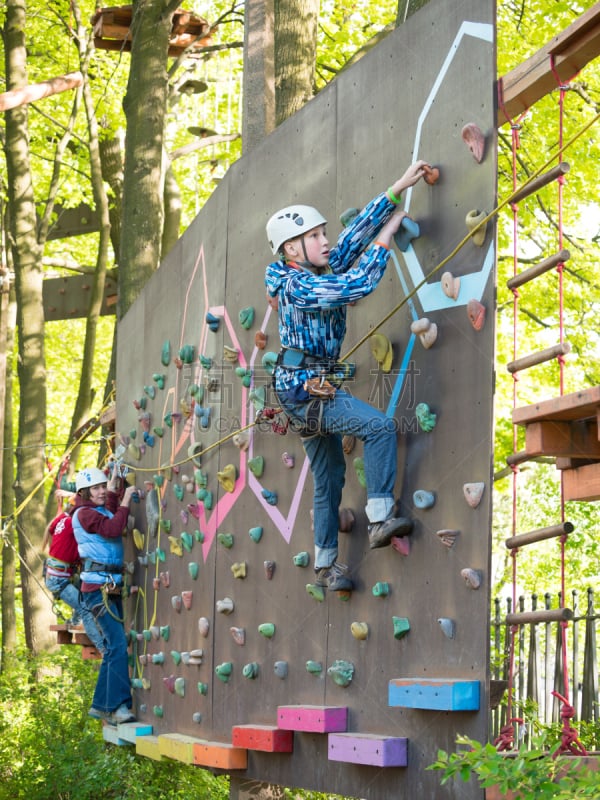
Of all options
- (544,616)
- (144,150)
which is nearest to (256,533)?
(544,616)

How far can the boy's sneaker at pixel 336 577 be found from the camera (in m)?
5.25

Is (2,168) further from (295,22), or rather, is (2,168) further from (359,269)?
(359,269)

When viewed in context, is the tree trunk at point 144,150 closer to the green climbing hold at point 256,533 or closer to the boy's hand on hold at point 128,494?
the boy's hand on hold at point 128,494

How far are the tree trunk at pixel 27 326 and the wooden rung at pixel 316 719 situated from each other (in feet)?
35.0

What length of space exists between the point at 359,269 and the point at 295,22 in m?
6.22

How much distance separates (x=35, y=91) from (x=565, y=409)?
11.3 meters

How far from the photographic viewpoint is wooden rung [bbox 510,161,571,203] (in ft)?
13.8

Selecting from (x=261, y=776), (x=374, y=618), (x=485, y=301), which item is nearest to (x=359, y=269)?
(x=485, y=301)

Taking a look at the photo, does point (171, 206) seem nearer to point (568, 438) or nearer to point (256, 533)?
point (256, 533)

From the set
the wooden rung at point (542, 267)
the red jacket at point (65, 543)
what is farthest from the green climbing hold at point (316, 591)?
the red jacket at point (65, 543)

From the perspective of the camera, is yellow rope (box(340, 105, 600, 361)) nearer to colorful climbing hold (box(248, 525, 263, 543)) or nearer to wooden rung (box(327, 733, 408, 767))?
colorful climbing hold (box(248, 525, 263, 543))

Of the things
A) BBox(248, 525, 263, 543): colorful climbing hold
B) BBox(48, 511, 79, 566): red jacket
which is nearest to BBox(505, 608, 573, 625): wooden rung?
BBox(248, 525, 263, 543): colorful climbing hold

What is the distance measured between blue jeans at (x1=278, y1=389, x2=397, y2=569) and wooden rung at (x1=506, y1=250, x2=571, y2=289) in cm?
88

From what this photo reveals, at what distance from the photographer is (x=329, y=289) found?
5000 millimetres
